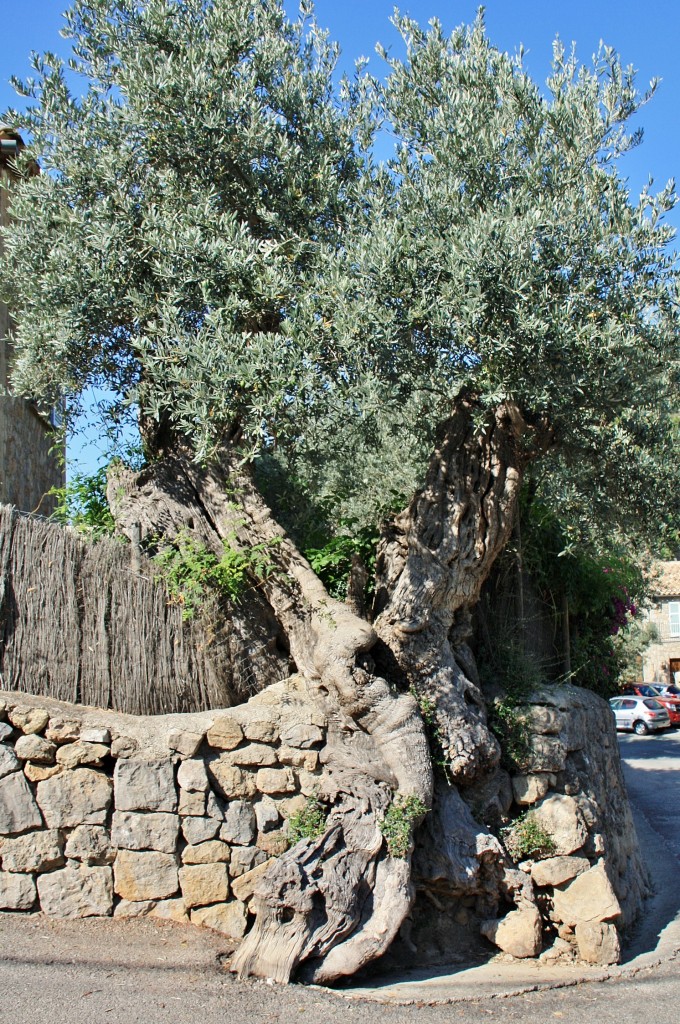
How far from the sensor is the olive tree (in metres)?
6.79

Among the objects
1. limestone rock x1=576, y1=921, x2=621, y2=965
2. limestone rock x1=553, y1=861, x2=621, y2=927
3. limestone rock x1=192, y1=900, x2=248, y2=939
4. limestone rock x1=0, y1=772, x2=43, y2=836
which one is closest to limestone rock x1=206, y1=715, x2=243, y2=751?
limestone rock x1=192, y1=900, x2=248, y2=939

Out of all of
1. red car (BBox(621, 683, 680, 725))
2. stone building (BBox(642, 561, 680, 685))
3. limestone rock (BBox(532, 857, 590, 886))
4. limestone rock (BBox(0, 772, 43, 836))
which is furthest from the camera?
stone building (BBox(642, 561, 680, 685))

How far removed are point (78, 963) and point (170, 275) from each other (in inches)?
209

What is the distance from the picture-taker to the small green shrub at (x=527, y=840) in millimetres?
7305

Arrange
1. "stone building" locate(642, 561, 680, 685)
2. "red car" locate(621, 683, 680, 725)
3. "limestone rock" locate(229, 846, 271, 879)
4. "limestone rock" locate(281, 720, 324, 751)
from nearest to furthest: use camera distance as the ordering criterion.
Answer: "limestone rock" locate(229, 846, 271, 879) < "limestone rock" locate(281, 720, 324, 751) < "red car" locate(621, 683, 680, 725) < "stone building" locate(642, 561, 680, 685)

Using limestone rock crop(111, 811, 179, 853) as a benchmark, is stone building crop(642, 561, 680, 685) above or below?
above

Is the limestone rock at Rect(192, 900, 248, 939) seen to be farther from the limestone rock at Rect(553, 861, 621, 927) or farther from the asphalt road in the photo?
the limestone rock at Rect(553, 861, 621, 927)

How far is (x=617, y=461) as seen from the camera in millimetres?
8523

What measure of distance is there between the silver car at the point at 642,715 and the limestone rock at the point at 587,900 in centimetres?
2157

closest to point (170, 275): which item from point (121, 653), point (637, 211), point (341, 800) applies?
point (121, 653)

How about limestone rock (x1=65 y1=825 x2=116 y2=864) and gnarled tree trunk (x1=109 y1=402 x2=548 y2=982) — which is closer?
gnarled tree trunk (x1=109 y1=402 x2=548 y2=982)

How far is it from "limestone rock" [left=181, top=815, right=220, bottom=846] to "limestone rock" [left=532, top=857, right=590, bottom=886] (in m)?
2.82

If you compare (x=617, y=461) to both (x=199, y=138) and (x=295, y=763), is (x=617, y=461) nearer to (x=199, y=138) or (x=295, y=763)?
(x=295, y=763)

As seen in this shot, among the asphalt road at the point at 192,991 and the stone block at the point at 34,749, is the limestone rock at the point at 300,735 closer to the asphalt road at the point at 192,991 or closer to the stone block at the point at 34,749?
the asphalt road at the point at 192,991
